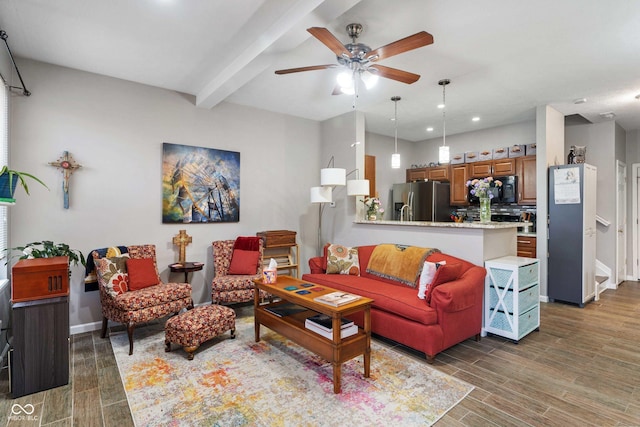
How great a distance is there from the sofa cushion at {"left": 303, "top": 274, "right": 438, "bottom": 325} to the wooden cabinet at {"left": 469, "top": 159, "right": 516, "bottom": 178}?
343cm

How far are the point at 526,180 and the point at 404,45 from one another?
420 centimetres

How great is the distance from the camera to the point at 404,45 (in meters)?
2.33

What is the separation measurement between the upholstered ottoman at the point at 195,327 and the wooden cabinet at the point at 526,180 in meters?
4.99

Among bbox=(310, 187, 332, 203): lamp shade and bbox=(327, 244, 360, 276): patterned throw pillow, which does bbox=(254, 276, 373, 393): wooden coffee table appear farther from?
bbox=(310, 187, 332, 203): lamp shade

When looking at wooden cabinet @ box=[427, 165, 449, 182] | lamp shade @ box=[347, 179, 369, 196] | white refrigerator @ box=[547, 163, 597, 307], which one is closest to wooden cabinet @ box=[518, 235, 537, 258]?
white refrigerator @ box=[547, 163, 597, 307]

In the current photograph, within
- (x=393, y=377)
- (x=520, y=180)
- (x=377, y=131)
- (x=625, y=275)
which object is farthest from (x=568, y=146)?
(x=393, y=377)

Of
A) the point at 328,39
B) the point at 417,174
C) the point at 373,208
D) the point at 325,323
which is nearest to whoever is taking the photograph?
the point at 328,39

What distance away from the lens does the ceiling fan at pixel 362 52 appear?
2252mm

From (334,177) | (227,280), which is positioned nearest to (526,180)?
(334,177)

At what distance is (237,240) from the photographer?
14.4 ft

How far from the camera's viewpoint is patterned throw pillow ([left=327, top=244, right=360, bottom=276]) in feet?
13.5

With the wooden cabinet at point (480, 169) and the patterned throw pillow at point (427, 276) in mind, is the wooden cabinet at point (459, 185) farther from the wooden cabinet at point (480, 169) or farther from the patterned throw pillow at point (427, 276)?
the patterned throw pillow at point (427, 276)

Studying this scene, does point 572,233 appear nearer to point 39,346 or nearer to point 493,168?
point 493,168

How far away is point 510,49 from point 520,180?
3.04 meters
